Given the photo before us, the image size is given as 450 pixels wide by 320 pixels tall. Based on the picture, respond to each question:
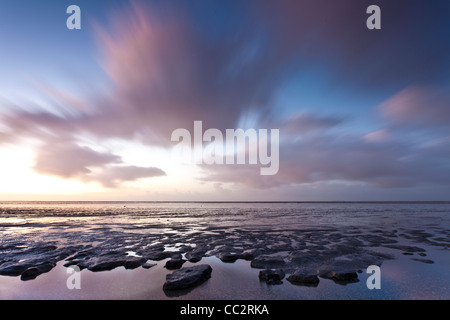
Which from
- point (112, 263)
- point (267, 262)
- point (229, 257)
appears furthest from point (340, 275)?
point (112, 263)

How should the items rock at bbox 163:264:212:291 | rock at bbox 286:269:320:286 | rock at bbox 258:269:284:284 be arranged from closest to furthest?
rock at bbox 163:264:212:291, rock at bbox 286:269:320:286, rock at bbox 258:269:284:284

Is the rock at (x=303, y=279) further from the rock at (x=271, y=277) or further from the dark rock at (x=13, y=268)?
the dark rock at (x=13, y=268)

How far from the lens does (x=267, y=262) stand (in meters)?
8.98

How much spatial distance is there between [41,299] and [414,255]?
1551 centimetres

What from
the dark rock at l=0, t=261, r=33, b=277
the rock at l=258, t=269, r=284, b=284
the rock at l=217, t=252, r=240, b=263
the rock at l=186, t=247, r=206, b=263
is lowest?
the rock at l=186, t=247, r=206, b=263

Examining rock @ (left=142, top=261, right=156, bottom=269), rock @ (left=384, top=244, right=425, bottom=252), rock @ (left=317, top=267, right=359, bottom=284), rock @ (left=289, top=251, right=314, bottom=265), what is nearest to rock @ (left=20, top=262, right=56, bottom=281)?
rock @ (left=142, top=261, right=156, bottom=269)

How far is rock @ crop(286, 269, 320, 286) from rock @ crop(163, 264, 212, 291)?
298cm

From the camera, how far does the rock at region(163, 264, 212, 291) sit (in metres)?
6.53

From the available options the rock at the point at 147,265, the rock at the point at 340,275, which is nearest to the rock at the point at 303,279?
the rock at the point at 340,275

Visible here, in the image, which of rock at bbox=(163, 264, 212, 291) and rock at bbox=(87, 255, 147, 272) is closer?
rock at bbox=(163, 264, 212, 291)

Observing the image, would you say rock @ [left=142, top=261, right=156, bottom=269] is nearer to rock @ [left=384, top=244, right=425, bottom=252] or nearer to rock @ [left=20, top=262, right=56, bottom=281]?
rock @ [left=20, top=262, right=56, bottom=281]

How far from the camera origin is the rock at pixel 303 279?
6.74 metres

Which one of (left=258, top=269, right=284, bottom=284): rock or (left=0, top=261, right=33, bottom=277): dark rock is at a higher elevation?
(left=258, top=269, right=284, bottom=284): rock
